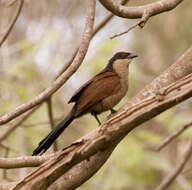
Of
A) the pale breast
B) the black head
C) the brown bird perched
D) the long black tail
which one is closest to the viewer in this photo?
the long black tail

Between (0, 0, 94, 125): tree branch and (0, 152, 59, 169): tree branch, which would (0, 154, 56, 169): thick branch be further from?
(0, 0, 94, 125): tree branch

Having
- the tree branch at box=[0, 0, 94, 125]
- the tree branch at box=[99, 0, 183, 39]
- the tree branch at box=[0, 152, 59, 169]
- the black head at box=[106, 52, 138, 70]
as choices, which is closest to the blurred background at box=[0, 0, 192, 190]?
the black head at box=[106, 52, 138, 70]

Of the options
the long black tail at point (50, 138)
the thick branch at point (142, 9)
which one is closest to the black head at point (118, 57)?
the long black tail at point (50, 138)

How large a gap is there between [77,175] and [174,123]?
3.09m

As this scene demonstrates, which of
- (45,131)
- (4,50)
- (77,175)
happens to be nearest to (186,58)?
(77,175)

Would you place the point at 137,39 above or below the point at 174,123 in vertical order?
below

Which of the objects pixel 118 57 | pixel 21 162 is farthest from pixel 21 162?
pixel 118 57

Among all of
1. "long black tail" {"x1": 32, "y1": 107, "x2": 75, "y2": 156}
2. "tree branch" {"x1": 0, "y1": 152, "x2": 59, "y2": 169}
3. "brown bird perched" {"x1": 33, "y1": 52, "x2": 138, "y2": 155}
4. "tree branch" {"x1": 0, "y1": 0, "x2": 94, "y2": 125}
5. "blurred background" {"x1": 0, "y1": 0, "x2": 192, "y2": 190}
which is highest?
"tree branch" {"x1": 0, "y1": 0, "x2": 94, "y2": 125}

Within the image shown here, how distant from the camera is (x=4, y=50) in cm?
609

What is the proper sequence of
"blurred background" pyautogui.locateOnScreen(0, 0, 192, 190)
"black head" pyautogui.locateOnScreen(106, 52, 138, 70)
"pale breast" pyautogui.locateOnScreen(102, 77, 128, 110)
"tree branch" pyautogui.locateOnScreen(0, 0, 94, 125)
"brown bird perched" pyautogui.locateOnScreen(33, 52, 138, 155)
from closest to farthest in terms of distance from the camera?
"tree branch" pyautogui.locateOnScreen(0, 0, 94, 125)
"brown bird perched" pyautogui.locateOnScreen(33, 52, 138, 155)
"pale breast" pyautogui.locateOnScreen(102, 77, 128, 110)
"black head" pyautogui.locateOnScreen(106, 52, 138, 70)
"blurred background" pyautogui.locateOnScreen(0, 0, 192, 190)

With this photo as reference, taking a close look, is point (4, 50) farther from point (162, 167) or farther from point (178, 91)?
point (178, 91)

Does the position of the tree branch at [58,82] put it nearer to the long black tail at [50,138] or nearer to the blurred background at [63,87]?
the long black tail at [50,138]

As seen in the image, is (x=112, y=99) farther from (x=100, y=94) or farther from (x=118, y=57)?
(x=118, y=57)

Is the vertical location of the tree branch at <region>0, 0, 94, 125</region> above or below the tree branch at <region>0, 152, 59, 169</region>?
above
